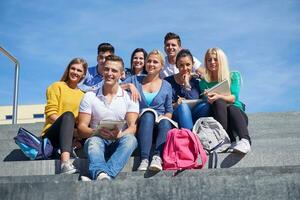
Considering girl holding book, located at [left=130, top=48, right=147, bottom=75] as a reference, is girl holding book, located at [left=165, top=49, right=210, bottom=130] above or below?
below

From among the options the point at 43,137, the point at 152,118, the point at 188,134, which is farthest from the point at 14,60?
the point at 188,134

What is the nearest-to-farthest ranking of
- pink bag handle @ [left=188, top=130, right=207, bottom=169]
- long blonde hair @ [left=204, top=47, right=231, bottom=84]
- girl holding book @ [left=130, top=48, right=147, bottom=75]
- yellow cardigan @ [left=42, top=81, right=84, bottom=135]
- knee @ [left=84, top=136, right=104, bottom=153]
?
1. pink bag handle @ [left=188, top=130, right=207, bottom=169]
2. knee @ [left=84, top=136, right=104, bottom=153]
3. yellow cardigan @ [left=42, top=81, right=84, bottom=135]
4. long blonde hair @ [left=204, top=47, right=231, bottom=84]
5. girl holding book @ [left=130, top=48, right=147, bottom=75]

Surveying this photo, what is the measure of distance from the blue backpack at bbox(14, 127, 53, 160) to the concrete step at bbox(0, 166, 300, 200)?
0.99 metres

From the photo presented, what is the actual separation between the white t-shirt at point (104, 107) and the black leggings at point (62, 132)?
0.17 m

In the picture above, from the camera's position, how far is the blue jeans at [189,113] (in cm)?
387

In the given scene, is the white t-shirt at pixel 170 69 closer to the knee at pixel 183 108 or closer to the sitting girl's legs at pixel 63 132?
the knee at pixel 183 108

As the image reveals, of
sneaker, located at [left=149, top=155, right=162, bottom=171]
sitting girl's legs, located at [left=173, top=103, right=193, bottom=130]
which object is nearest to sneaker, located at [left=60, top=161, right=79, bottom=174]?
sneaker, located at [left=149, top=155, right=162, bottom=171]

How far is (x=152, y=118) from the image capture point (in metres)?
3.74

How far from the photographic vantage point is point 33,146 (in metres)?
3.82

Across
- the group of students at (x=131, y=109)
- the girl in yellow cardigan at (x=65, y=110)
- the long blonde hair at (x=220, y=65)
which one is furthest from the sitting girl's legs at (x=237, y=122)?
the girl in yellow cardigan at (x=65, y=110)

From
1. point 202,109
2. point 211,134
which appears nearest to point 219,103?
point 202,109

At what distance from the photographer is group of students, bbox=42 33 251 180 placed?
349 centimetres

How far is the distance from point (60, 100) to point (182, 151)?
156 centimetres

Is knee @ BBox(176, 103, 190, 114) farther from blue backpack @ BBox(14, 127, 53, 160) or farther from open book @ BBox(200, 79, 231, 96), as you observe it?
blue backpack @ BBox(14, 127, 53, 160)
